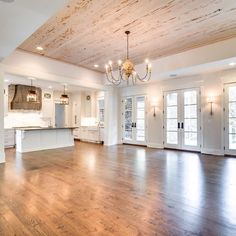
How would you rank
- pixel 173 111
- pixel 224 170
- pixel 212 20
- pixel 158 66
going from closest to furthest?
pixel 212 20 → pixel 224 170 → pixel 158 66 → pixel 173 111

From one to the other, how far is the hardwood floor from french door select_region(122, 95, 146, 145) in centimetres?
412

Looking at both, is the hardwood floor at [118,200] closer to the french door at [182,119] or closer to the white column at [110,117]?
the french door at [182,119]

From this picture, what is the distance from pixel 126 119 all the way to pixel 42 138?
13.8 feet

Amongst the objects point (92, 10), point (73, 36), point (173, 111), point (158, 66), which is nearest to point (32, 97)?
point (73, 36)

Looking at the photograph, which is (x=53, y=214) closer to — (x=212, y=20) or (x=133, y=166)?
(x=133, y=166)

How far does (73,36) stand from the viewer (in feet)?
15.6

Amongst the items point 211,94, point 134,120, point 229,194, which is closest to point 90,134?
point 134,120

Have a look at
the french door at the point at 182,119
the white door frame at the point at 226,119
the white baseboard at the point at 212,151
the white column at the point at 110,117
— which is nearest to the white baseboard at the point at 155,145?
the french door at the point at 182,119

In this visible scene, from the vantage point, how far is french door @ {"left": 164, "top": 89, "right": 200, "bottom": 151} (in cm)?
732

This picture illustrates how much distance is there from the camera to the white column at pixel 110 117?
9172mm

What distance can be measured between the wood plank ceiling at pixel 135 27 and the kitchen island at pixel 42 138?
313cm

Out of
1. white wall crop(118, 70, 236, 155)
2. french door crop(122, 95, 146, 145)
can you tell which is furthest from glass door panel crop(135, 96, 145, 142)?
white wall crop(118, 70, 236, 155)

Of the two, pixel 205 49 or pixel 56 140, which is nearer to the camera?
pixel 205 49

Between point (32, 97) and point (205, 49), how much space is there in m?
6.00
